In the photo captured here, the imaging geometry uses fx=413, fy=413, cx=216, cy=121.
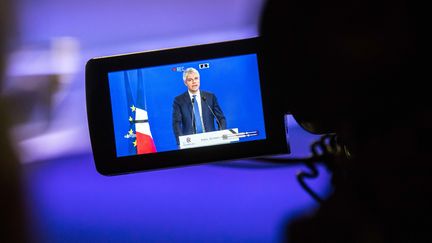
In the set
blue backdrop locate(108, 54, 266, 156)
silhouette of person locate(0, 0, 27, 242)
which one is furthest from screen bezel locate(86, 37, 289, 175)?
silhouette of person locate(0, 0, 27, 242)

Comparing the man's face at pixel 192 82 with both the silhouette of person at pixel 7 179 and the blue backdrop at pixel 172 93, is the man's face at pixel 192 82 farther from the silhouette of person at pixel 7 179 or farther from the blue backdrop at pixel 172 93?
the silhouette of person at pixel 7 179

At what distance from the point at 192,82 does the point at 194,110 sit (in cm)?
4

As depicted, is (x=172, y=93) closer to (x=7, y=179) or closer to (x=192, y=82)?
(x=192, y=82)

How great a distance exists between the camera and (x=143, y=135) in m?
0.54

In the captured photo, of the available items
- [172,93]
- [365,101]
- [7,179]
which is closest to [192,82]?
[172,93]

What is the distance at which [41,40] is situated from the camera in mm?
684

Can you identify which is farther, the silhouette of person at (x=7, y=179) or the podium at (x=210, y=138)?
the silhouette of person at (x=7, y=179)

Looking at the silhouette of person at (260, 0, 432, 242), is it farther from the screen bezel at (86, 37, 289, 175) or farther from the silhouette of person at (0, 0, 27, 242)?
the silhouette of person at (0, 0, 27, 242)

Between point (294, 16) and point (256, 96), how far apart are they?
12 cm

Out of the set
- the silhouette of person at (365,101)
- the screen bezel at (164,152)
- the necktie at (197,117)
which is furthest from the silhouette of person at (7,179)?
the silhouette of person at (365,101)

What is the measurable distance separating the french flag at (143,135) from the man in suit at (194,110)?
35 mm

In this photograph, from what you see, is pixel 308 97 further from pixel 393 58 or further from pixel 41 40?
pixel 41 40

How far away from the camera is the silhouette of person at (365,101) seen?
0.46 meters

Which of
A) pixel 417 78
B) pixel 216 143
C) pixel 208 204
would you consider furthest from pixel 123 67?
pixel 417 78
